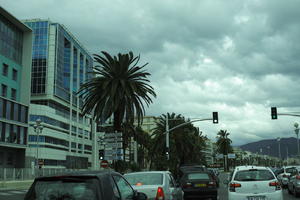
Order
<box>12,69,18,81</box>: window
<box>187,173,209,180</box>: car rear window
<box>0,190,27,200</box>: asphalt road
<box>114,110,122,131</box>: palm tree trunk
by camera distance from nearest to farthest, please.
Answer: <box>187,173,209,180</box>: car rear window, <box>0,190,27,200</box>: asphalt road, <box>114,110,122,131</box>: palm tree trunk, <box>12,69,18,81</box>: window

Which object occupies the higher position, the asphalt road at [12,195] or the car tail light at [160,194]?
the car tail light at [160,194]

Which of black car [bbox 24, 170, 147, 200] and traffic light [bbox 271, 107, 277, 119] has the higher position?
traffic light [bbox 271, 107, 277, 119]

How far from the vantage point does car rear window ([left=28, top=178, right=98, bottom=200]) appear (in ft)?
17.5

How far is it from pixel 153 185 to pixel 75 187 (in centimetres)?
456

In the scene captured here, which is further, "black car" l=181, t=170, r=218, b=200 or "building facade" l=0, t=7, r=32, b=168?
"building facade" l=0, t=7, r=32, b=168

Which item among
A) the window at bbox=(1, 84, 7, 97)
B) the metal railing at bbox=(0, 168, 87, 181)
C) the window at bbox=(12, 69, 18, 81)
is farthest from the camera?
the window at bbox=(12, 69, 18, 81)

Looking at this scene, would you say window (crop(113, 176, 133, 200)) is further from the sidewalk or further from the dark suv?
the sidewalk

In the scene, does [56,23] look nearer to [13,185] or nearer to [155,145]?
[155,145]

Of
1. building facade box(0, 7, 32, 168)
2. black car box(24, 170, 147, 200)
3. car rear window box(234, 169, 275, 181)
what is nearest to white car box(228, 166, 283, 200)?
car rear window box(234, 169, 275, 181)

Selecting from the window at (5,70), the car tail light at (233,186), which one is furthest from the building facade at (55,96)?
the car tail light at (233,186)

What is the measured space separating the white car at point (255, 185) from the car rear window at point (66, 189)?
24.1 feet

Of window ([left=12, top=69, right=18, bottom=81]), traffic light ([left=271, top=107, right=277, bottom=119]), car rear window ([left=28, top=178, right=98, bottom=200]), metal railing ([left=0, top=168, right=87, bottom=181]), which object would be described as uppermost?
window ([left=12, top=69, right=18, bottom=81])

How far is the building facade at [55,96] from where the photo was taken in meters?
78.3

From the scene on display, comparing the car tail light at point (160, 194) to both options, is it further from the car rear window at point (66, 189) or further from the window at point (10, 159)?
the window at point (10, 159)
